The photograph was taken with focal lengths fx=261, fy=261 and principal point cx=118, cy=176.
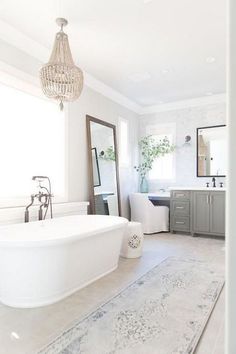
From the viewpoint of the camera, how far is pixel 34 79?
3.36m

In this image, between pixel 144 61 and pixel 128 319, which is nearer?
pixel 128 319

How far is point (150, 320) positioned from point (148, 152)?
4.22m

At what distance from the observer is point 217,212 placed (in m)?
4.64

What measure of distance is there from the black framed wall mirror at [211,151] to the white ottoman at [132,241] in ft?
7.69

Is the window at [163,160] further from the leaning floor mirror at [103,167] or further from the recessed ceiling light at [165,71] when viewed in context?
the recessed ceiling light at [165,71]

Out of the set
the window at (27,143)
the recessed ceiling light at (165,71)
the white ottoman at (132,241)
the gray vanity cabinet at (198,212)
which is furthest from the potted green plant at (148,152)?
the window at (27,143)

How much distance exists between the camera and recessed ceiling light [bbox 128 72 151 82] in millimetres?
4203

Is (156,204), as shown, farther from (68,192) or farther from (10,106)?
(10,106)

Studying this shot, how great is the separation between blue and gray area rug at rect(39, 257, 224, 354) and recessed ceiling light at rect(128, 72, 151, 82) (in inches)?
120

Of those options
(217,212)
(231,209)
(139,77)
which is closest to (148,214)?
(217,212)

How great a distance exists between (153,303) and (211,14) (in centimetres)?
288

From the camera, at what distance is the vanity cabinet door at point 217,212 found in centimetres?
460

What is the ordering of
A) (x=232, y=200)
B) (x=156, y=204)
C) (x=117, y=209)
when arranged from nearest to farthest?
(x=232, y=200) < (x=117, y=209) < (x=156, y=204)

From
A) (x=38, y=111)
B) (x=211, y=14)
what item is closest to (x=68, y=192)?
(x=38, y=111)
